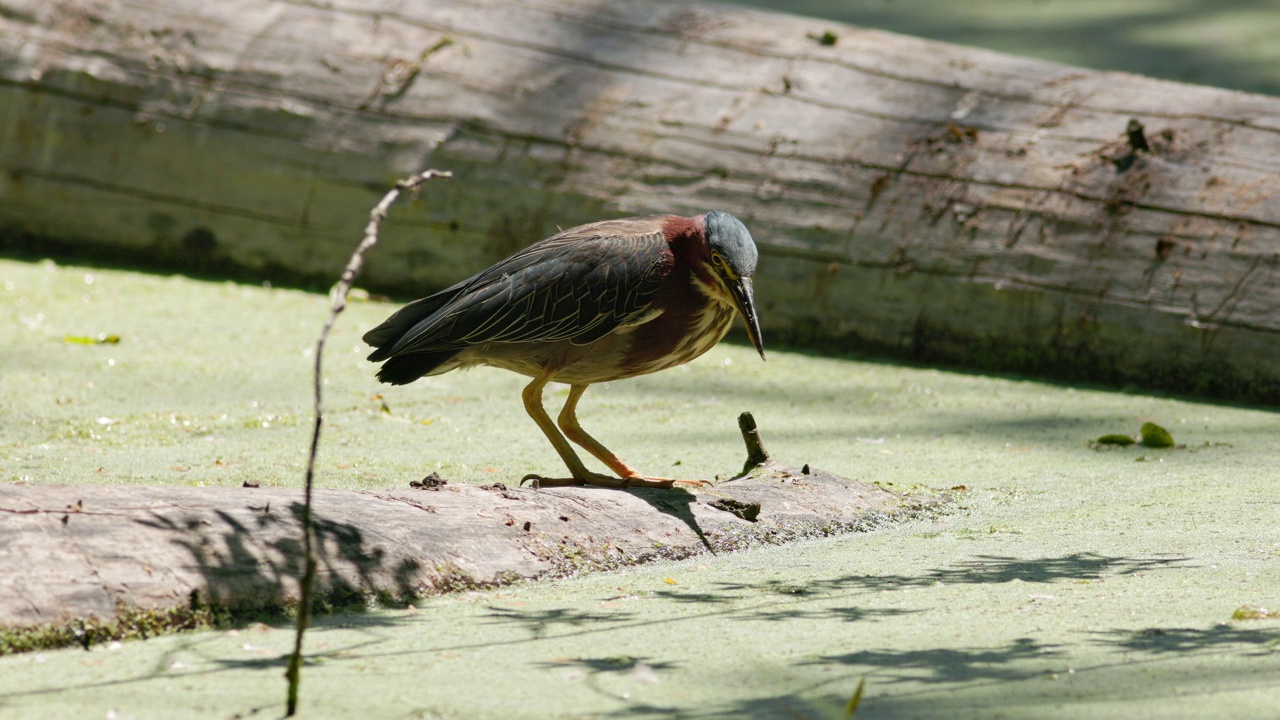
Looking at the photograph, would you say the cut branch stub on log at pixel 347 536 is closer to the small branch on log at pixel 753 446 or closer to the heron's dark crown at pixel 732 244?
the small branch on log at pixel 753 446

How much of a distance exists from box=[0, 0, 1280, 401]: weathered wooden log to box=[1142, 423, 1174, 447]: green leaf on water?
30.4 inches

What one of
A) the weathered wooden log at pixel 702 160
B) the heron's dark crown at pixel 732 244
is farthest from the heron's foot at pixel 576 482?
the weathered wooden log at pixel 702 160

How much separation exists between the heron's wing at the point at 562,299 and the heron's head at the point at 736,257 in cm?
15

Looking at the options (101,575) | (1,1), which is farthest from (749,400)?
(1,1)

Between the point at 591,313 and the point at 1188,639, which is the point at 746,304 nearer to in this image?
the point at 591,313

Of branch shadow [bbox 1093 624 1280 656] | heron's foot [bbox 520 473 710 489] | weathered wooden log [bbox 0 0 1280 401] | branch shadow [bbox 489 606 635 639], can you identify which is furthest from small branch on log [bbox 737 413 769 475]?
weathered wooden log [bbox 0 0 1280 401]

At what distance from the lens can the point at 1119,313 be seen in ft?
15.9

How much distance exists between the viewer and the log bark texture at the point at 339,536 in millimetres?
2162

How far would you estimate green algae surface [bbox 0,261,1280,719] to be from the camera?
1.92m

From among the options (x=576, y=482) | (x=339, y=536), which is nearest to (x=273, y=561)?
(x=339, y=536)

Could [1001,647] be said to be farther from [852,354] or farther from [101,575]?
[852,354]

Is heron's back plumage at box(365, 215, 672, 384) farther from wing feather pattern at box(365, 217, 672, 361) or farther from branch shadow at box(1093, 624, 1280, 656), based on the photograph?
branch shadow at box(1093, 624, 1280, 656)

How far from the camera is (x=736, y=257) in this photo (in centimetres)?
326

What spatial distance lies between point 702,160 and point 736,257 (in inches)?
87.8
